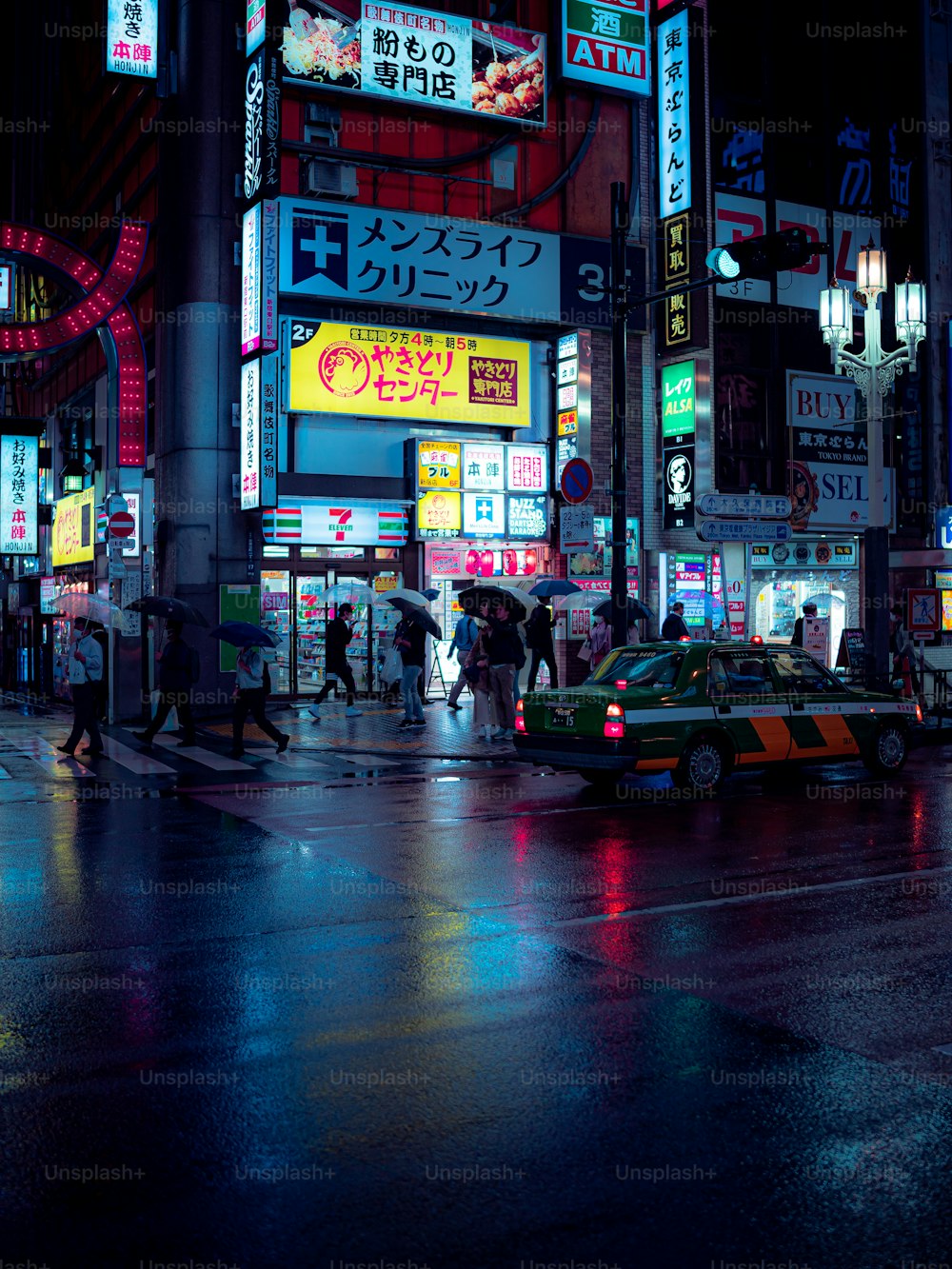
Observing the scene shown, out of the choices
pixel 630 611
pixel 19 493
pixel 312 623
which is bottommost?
pixel 312 623

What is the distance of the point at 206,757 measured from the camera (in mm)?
17438

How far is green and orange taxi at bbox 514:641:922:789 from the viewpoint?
513 inches

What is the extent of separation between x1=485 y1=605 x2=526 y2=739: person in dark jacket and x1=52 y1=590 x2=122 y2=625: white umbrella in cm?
598

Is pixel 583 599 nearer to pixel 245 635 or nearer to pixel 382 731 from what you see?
pixel 382 731

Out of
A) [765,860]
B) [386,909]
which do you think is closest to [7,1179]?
[386,909]

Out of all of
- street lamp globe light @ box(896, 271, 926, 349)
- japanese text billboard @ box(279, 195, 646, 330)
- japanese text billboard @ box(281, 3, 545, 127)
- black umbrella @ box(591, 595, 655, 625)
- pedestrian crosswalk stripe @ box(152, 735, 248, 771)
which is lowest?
pedestrian crosswalk stripe @ box(152, 735, 248, 771)

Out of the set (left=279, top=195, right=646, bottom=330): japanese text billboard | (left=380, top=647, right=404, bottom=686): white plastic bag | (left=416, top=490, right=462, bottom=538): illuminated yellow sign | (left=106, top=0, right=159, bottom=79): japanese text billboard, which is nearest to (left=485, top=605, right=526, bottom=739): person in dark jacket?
(left=380, top=647, right=404, bottom=686): white plastic bag

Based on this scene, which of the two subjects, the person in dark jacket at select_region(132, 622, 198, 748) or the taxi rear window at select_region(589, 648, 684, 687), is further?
the person in dark jacket at select_region(132, 622, 198, 748)

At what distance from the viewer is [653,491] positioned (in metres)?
28.5

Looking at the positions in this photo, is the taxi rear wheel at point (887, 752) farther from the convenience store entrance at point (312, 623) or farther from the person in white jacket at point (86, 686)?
the convenience store entrance at point (312, 623)

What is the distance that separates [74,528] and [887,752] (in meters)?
24.7

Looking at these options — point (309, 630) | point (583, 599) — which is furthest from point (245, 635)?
point (583, 599)

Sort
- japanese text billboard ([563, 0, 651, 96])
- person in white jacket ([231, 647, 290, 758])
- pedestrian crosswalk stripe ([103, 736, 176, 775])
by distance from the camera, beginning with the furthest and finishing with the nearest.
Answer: japanese text billboard ([563, 0, 651, 96]) → person in white jacket ([231, 647, 290, 758]) → pedestrian crosswalk stripe ([103, 736, 176, 775])

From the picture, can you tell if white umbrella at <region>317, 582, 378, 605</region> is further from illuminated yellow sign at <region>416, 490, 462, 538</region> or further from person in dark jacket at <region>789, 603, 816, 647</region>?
person in dark jacket at <region>789, 603, 816, 647</region>
